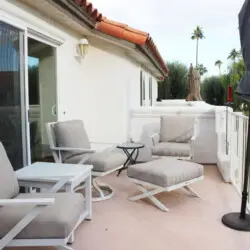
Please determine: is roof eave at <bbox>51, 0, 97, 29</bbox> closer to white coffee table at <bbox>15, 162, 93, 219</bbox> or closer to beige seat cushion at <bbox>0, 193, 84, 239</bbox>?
white coffee table at <bbox>15, 162, 93, 219</bbox>

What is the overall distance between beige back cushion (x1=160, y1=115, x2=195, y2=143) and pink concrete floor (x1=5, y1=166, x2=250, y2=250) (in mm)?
1486

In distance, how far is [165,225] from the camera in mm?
3115

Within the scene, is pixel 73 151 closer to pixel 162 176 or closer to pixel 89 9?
pixel 162 176

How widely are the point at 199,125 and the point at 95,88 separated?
209 centimetres

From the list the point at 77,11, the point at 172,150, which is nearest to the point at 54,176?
the point at 77,11

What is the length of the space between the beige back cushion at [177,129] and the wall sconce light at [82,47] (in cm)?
191

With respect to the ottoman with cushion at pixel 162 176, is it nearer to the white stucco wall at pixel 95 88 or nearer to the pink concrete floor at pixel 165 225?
the pink concrete floor at pixel 165 225

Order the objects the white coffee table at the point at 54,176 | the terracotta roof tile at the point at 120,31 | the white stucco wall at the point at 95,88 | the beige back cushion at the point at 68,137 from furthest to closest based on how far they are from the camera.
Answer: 1. the terracotta roof tile at the point at 120,31
2. the white stucco wall at the point at 95,88
3. the beige back cushion at the point at 68,137
4. the white coffee table at the point at 54,176

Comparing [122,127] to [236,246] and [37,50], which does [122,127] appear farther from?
[236,246]

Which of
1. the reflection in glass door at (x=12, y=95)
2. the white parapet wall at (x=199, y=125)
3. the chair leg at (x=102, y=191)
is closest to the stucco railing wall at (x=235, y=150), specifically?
the white parapet wall at (x=199, y=125)

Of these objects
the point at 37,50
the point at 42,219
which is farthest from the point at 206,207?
the point at 37,50

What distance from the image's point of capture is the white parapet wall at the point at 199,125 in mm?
5887

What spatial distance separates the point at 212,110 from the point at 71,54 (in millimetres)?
2783

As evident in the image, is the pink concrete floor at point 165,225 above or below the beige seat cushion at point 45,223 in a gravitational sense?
below
